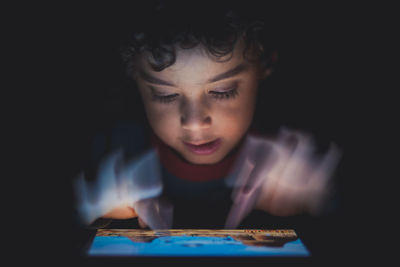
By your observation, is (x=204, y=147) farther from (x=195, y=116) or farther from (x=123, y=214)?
(x=123, y=214)

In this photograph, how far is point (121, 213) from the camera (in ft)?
4.29

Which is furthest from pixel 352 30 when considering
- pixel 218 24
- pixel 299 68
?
pixel 218 24

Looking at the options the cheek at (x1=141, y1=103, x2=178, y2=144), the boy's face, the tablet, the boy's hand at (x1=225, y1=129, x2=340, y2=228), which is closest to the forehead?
the boy's face

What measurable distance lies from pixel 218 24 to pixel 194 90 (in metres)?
0.20

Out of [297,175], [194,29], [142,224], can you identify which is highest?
[194,29]

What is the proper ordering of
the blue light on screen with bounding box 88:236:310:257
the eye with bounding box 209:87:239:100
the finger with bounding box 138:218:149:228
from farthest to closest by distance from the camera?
1. the finger with bounding box 138:218:149:228
2. the eye with bounding box 209:87:239:100
3. the blue light on screen with bounding box 88:236:310:257

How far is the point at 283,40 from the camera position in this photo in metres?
1.28

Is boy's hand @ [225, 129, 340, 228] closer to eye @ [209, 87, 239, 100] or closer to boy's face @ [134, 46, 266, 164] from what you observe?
boy's face @ [134, 46, 266, 164]

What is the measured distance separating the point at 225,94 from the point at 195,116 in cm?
11

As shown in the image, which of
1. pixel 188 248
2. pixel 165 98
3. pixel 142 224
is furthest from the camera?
pixel 142 224

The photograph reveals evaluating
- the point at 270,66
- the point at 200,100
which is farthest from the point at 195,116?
the point at 270,66

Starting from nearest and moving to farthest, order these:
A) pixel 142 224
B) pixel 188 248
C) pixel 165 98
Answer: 1. pixel 188 248
2. pixel 165 98
3. pixel 142 224

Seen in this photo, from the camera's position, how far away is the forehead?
109cm

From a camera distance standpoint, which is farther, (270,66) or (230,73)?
(270,66)
